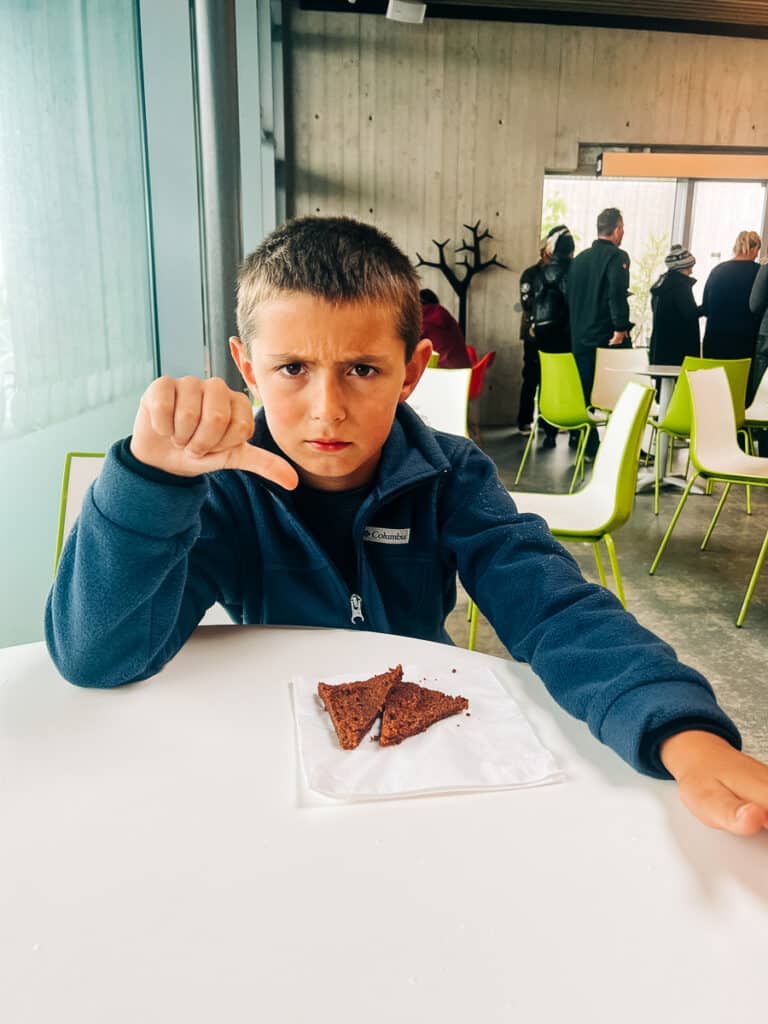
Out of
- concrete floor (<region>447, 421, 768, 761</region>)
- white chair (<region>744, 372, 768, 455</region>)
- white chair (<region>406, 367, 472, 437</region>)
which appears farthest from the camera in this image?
white chair (<region>744, 372, 768, 455</region>)

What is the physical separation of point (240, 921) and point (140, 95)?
2.40m

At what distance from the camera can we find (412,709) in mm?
780

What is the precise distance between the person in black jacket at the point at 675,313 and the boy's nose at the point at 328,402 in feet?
17.0

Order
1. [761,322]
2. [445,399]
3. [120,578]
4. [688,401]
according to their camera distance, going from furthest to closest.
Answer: [761,322] < [688,401] < [445,399] < [120,578]

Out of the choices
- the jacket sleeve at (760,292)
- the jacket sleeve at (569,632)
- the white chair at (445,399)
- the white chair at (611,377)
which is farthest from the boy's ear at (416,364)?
the jacket sleeve at (760,292)

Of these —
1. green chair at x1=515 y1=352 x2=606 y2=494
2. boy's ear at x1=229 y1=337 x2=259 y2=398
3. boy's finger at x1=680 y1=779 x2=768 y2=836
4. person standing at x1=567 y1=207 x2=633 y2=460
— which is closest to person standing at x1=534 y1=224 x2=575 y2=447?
person standing at x1=567 y1=207 x2=633 y2=460

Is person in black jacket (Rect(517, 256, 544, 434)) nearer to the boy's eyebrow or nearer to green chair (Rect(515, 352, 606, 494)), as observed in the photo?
green chair (Rect(515, 352, 606, 494))

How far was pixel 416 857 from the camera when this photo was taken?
0.58 m

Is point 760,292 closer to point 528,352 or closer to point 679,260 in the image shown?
point 679,260

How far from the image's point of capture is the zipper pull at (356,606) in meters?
1.15

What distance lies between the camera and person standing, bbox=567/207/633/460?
5.90 metres

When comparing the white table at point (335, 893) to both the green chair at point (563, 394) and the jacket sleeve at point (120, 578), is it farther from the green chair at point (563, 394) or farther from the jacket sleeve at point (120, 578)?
the green chair at point (563, 394)

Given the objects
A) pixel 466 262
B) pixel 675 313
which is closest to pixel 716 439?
pixel 675 313

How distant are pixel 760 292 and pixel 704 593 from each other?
10.1ft
